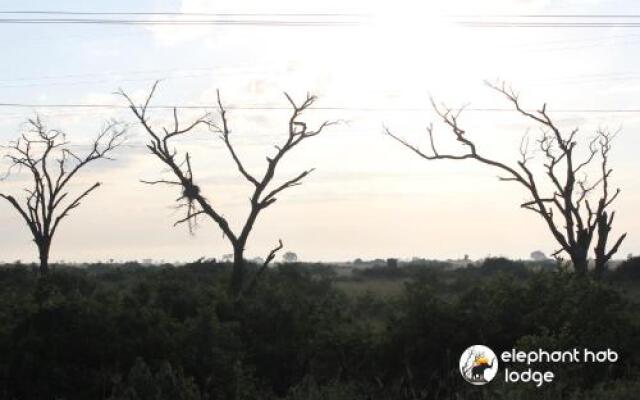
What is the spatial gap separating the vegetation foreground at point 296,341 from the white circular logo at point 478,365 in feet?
0.79

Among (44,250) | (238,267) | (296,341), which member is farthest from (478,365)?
(44,250)

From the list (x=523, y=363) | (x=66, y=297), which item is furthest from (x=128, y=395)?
(x=523, y=363)

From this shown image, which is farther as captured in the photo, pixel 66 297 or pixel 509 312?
pixel 509 312

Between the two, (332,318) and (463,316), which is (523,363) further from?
(332,318)

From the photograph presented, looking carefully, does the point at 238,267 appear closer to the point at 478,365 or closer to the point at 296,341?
the point at 296,341

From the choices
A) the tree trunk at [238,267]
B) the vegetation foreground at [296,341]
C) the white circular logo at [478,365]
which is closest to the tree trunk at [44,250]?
the tree trunk at [238,267]

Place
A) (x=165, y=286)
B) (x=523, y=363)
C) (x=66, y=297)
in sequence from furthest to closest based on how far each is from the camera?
(x=165, y=286) < (x=66, y=297) < (x=523, y=363)

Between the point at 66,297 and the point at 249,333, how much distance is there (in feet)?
11.8

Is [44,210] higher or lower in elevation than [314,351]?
higher

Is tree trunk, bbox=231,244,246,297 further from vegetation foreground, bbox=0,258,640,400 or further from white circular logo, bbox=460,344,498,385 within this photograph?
white circular logo, bbox=460,344,498,385

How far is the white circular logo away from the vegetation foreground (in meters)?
0.24

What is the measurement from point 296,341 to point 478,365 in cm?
409

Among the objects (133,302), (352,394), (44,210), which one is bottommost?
(352,394)

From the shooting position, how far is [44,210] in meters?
42.5
